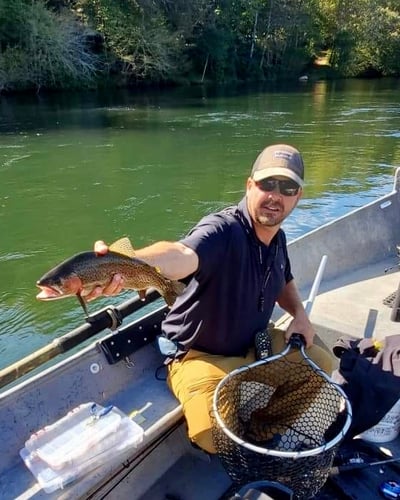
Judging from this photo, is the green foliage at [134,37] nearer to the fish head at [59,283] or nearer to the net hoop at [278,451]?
the net hoop at [278,451]

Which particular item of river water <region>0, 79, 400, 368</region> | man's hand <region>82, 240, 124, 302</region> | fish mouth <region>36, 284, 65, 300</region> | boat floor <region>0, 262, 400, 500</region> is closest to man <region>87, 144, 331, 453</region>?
man's hand <region>82, 240, 124, 302</region>

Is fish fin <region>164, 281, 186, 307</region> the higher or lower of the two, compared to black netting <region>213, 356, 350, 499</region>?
higher

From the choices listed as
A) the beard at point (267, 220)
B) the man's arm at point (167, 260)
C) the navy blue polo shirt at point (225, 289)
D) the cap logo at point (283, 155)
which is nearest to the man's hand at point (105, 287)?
the man's arm at point (167, 260)

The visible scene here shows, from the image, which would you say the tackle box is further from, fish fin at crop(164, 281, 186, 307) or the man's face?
the man's face

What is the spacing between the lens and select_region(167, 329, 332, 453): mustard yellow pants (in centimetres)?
244

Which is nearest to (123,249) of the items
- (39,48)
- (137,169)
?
(137,169)

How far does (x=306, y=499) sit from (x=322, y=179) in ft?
38.9

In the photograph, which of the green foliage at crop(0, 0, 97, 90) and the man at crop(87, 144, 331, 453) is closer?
the man at crop(87, 144, 331, 453)

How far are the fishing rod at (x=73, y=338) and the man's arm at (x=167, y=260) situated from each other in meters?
0.61

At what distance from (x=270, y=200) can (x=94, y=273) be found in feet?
3.31

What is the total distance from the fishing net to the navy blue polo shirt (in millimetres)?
217

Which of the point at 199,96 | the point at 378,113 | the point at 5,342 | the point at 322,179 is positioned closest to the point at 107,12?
the point at 199,96

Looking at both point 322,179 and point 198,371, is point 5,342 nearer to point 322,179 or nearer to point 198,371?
point 198,371

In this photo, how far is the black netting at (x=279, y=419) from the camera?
84.6 inches
